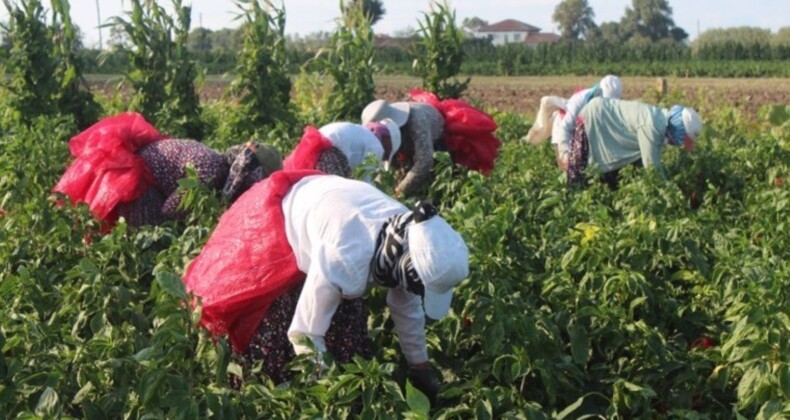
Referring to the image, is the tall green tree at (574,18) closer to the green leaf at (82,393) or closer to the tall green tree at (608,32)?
the tall green tree at (608,32)

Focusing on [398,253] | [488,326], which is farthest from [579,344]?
[398,253]

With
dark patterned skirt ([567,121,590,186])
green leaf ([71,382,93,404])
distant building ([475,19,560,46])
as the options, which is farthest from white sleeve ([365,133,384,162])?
distant building ([475,19,560,46])

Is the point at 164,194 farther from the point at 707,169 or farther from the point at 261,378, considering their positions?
the point at 707,169

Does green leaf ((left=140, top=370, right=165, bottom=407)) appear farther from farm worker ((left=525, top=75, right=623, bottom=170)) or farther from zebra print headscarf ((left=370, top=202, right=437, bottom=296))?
farm worker ((left=525, top=75, right=623, bottom=170))

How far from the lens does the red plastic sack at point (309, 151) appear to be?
4.02 m

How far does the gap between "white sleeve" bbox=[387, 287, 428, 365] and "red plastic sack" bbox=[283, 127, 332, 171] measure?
1.21 metres

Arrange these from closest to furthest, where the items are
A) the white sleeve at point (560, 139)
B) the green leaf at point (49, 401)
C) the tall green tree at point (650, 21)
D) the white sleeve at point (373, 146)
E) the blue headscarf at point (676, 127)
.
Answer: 1. the green leaf at point (49, 401)
2. the white sleeve at point (373, 146)
3. the blue headscarf at point (676, 127)
4. the white sleeve at point (560, 139)
5. the tall green tree at point (650, 21)

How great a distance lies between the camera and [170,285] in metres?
2.36

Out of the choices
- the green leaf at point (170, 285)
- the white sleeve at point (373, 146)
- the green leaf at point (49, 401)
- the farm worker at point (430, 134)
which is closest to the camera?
the green leaf at point (49, 401)

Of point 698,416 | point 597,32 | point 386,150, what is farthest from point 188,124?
point 597,32

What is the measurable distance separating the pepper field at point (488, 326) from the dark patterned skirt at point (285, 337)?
0.27 feet

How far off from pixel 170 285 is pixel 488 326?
91cm

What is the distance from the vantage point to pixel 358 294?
2688 mm

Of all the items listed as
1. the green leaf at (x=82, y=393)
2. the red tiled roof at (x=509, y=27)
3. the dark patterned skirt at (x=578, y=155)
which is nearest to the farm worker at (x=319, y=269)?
the green leaf at (x=82, y=393)
